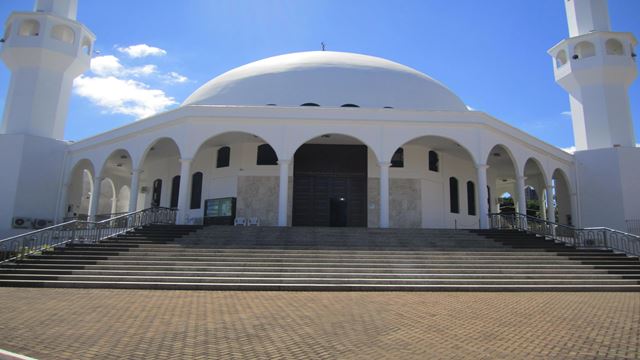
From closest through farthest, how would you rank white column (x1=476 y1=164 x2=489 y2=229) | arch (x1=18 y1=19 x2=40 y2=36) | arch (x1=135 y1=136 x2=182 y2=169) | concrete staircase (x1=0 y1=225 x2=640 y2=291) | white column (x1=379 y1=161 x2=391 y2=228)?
concrete staircase (x1=0 y1=225 x2=640 y2=291), white column (x1=379 y1=161 x2=391 y2=228), white column (x1=476 y1=164 x2=489 y2=229), arch (x1=135 y1=136 x2=182 y2=169), arch (x1=18 y1=19 x2=40 y2=36)

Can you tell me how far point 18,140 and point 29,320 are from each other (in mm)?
20075

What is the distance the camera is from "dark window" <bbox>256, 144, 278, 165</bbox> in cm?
2164

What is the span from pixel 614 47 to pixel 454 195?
1346 centimetres

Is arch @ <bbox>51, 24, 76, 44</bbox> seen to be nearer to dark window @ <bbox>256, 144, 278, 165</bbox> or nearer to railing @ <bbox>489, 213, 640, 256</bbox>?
dark window @ <bbox>256, 144, 278, 165</bbox>

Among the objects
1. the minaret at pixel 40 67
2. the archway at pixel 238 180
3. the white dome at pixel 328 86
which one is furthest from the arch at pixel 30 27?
the archway at pixel 238 180

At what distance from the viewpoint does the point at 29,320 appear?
23.1ft

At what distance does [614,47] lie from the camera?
2642cm

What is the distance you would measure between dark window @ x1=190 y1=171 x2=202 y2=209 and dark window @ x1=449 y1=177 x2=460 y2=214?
12709mm

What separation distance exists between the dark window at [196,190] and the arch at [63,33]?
37.0ft

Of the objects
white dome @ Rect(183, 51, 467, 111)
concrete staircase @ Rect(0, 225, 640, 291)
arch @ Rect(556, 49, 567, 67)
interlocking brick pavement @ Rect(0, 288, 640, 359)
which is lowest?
interlocking brick pavement @ Rect(0, 288, 640, 359)

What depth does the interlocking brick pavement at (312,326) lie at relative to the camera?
5.39 meters

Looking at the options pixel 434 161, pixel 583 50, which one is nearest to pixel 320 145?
pixel 434 161

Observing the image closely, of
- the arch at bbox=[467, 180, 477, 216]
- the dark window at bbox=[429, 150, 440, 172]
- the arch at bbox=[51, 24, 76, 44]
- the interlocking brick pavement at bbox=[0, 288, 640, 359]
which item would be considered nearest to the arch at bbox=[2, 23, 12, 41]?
the arch at bbox=[51, 24, 76, 44]

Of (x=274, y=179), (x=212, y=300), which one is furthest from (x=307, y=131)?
(x=212, y=300)
